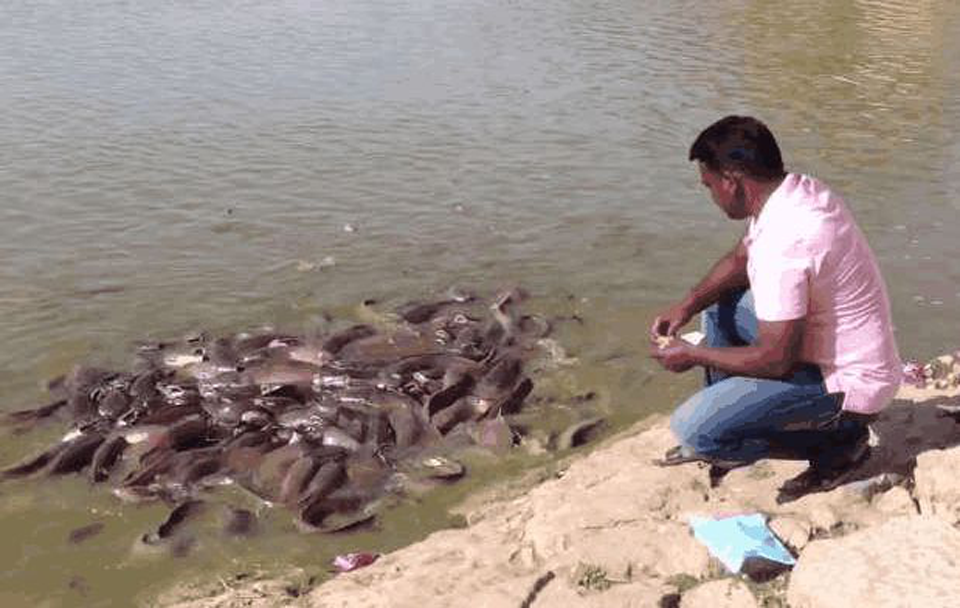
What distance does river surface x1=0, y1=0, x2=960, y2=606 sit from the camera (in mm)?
8197

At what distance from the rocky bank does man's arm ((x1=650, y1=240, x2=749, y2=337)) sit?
89 centimetres

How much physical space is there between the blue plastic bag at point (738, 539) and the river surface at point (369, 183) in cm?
193

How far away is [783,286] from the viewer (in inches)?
188

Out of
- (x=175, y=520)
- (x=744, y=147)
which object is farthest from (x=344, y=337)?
(x=744, y=147)

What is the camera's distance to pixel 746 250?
576cm

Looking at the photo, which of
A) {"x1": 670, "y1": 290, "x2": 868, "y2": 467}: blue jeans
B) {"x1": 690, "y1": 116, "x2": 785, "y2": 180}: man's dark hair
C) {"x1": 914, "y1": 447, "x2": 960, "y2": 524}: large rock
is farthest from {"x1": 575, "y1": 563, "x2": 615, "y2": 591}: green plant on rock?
{"x1": 690, "y1": 116, "x2": 785, "y2": 180}: man's dark hair

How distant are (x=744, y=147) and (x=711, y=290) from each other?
4.43 ft

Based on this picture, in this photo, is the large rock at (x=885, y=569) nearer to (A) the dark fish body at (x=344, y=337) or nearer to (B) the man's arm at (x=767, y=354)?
(B) the man's arm at (x=767, y=354)

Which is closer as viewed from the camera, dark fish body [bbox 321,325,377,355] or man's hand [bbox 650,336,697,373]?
man's hand [bbox 650,336,697,373]

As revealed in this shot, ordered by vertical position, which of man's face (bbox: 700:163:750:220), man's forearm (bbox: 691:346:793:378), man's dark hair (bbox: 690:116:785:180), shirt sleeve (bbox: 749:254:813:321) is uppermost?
man's dark hair (bbox: 690:116:785:180)

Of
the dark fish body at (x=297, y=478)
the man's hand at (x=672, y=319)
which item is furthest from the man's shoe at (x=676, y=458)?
the dark fish body at (x=297, y=478)

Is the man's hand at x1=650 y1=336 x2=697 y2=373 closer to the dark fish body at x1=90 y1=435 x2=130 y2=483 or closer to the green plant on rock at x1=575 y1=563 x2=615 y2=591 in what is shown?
the green plant on rock at x1=575 y1=563 x2=615 y2=591

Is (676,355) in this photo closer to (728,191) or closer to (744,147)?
(728,191)

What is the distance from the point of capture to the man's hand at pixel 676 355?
5.39 m
